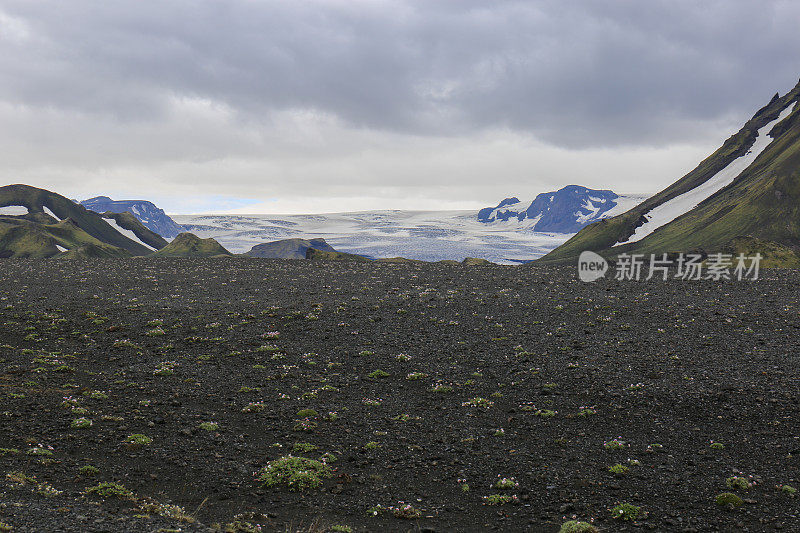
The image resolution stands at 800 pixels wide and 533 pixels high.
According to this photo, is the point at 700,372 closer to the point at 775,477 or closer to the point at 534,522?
the point at 775,477

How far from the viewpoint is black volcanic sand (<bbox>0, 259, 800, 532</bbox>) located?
15016 millimetres

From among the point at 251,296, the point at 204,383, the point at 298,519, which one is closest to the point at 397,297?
the point at 251,296

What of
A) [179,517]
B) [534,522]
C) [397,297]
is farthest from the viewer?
[397,297]

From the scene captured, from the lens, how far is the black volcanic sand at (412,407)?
15.0 m

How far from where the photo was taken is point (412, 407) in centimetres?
2258

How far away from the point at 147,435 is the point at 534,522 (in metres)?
13.6

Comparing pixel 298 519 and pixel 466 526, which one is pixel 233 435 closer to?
pixel 298 519

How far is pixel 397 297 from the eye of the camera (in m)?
44.9

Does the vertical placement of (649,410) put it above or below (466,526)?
above

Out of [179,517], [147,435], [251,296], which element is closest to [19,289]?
[251,296]

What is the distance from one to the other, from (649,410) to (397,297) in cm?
2578

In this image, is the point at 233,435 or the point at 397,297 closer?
the point at 233,435

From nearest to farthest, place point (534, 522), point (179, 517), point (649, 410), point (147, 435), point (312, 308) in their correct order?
point (179, 517)
point (534, 522)
point (147, 435)
point (649, 410)
point (312, 308)

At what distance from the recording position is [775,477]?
16.1 meters
